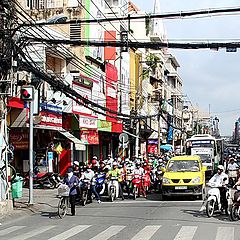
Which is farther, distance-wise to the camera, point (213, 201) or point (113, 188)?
point (113, 188)

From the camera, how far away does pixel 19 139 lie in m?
27.8

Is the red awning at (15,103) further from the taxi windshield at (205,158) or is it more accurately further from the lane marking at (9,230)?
the taxi windshield at (205,158)

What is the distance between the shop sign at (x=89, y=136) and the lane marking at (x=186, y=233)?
20992 millimetres

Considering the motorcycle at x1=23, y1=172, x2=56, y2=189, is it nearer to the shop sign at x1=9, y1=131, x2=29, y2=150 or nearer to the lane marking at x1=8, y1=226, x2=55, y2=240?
the shop sign at x1=9, y1=131, x2=29, y2=150

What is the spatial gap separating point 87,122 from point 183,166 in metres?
11.7

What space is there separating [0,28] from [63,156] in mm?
16567

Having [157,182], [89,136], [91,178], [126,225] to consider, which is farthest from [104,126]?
[126,225]

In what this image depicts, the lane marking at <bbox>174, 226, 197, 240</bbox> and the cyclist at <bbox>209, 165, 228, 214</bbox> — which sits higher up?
the cyclist at <bbox>209, 165, 228, 214</bbox>

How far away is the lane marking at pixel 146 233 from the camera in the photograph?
12736mm

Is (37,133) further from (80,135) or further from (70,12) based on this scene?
(70,12)

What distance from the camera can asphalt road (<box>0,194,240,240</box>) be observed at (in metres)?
13.1

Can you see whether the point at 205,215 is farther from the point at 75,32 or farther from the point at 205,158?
the point at 205,158

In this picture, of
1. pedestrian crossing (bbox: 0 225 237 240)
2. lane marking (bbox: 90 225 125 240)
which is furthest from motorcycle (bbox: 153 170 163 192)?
lane marking (bbox: 90 225 125 240)

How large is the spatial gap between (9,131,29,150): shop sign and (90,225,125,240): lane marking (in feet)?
46.2
